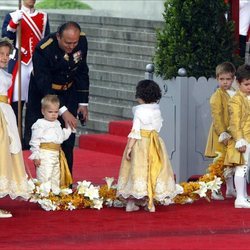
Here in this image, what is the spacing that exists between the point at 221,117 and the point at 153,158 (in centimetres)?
126

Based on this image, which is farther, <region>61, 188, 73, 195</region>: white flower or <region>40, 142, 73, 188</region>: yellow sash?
<region>40, 142, 73, 188</region>: yellow sash

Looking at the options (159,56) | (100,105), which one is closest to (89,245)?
(159,56)

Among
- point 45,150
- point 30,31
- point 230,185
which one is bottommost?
point 230,185

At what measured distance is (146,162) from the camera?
1364cm

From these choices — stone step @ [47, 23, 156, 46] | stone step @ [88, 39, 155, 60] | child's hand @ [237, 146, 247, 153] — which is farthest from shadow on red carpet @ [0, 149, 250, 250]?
stone step @ [47, 23, 156, 46]

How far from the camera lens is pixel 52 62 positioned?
14531 millimetres

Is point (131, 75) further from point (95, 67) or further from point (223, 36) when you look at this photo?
point (223, 36)

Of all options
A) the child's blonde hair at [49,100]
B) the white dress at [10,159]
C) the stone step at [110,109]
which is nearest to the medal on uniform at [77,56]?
the child's blonde hair at [49,100]

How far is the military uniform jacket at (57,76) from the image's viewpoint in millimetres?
14547

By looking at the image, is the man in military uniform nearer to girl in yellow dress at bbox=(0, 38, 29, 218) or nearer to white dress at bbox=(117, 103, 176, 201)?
white dress at bbox=(117, 103, 176, 201)

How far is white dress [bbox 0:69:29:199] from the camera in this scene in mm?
13094

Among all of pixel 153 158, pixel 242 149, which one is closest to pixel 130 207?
pixel 153 158

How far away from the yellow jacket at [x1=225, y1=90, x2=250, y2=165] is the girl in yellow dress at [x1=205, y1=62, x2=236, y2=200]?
438 mm

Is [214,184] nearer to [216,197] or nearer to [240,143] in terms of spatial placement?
[216,197]
